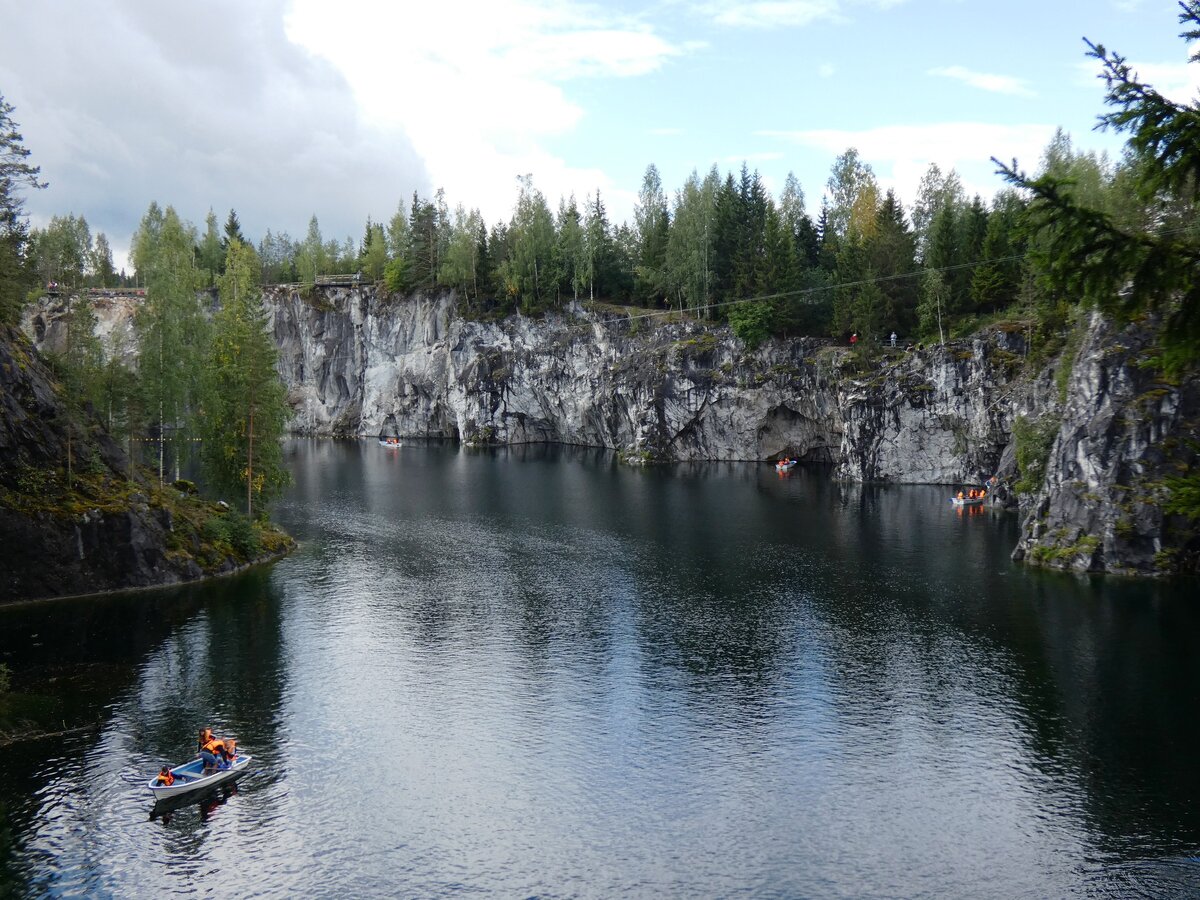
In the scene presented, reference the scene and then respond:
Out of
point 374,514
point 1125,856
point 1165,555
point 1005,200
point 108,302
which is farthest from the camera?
point 108,302

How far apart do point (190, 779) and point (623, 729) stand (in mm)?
15598

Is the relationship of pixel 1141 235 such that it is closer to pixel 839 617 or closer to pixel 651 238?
pixel 839 617

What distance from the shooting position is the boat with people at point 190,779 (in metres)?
29.4

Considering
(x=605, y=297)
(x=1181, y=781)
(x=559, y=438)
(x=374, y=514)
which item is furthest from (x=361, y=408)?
(x=1181, y=781)

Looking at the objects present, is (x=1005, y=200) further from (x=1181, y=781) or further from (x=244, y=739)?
(x=244, y=739)

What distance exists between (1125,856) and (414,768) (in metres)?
23.0

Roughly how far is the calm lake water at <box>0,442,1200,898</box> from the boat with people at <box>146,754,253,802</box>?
557mm

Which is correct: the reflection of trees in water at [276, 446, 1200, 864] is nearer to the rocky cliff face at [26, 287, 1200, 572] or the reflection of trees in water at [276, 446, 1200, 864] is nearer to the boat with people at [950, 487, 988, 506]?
the boat with people at [950, 487, 988, 506]

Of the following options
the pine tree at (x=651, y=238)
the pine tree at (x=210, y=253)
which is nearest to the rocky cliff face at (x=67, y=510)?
the pine tree at (x=651, y=238)

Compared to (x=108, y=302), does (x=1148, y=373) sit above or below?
below

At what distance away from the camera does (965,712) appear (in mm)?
36812

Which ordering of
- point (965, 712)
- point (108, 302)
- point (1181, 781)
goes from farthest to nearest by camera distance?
point (108, 302) → point (965, 712) → point (1181, 781)

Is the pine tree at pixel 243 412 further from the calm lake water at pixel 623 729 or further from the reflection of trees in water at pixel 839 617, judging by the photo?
the reflection of trees in water at pixel 839 617

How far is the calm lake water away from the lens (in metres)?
26.4
